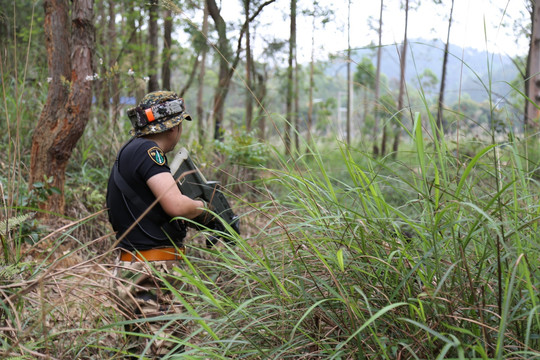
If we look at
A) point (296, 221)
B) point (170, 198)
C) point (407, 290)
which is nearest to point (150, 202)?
point (170, 198)

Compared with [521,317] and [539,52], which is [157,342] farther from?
[539,52]

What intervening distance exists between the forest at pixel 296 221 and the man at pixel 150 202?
0.17 m

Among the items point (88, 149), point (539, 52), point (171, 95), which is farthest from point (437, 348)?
point (539, 52)

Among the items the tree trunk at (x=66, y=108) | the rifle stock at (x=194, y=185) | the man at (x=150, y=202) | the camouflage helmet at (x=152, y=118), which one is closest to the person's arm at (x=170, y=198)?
the man at (x=150, y=202)

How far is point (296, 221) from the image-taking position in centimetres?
230

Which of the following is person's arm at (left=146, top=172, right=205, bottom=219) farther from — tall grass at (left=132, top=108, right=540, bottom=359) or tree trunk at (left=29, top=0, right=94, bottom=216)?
tree trunk at (left=29, top=0, right=94, bottom=216)

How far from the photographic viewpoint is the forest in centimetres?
154

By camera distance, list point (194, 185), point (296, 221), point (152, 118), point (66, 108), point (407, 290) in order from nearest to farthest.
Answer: point (407, 290)
point (296, 221)
point (152, 118)
point (194, 185)
point (66, 108)

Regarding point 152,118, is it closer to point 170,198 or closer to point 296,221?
point 170,198

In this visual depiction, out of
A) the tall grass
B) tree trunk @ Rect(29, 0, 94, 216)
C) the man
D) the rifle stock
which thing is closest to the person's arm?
the man

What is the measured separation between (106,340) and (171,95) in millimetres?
1556

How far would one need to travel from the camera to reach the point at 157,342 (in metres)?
2.47

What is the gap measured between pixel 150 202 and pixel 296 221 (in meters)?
0.83

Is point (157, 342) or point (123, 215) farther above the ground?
point (123, 215)
